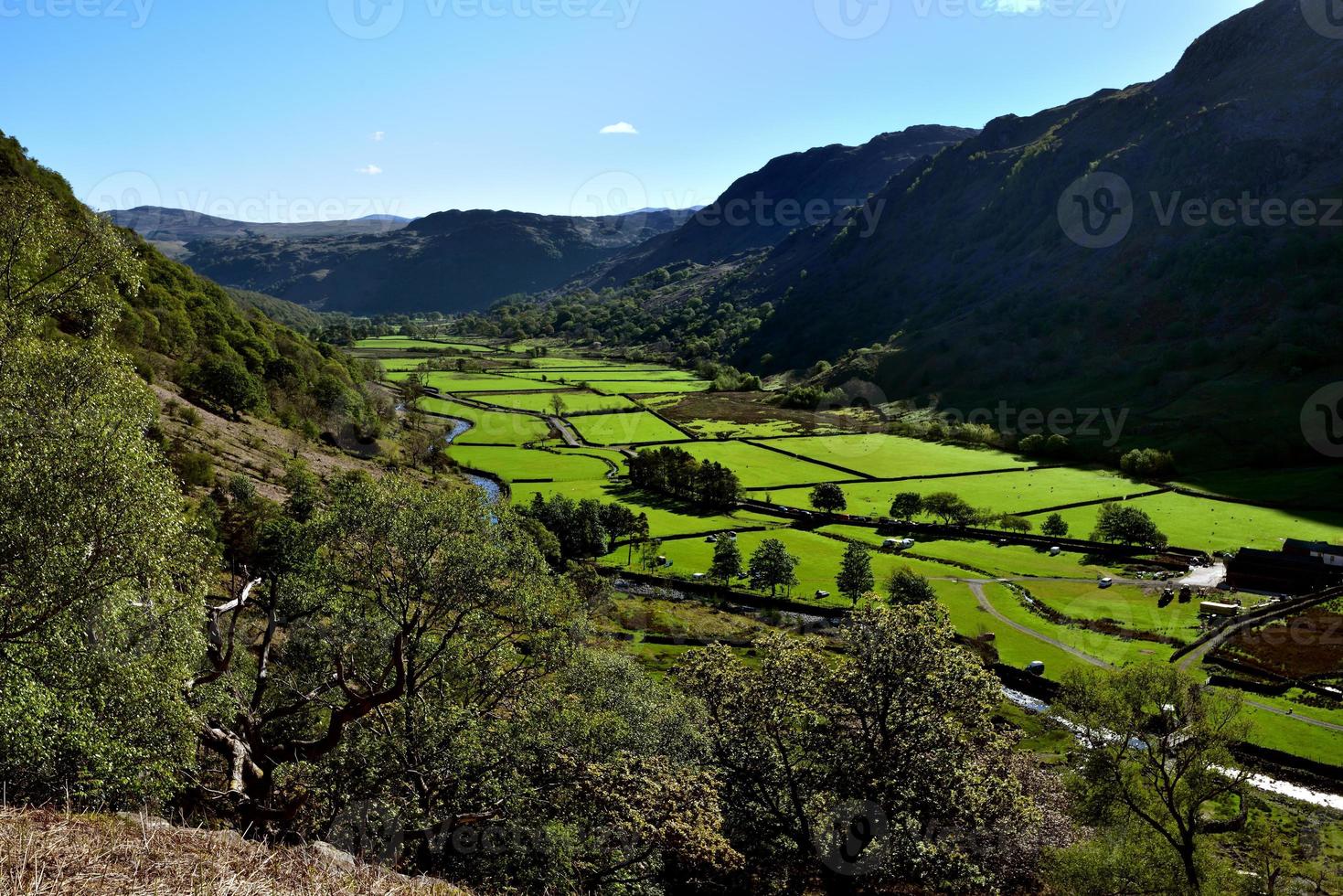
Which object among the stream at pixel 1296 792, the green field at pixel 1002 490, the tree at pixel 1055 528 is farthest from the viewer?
the green field at pixel 1002 490

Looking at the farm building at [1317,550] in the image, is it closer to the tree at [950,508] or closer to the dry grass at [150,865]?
the tree at [950,508]

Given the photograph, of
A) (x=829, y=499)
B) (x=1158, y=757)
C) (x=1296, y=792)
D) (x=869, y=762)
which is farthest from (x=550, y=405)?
(x=869, y=762)

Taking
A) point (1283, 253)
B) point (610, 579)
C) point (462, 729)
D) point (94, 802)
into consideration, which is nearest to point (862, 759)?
point (462, 729)

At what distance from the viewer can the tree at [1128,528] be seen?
9300 cm

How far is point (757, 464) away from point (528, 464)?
44677 mm

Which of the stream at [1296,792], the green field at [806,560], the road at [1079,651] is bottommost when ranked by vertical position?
the stream at [1296,792]

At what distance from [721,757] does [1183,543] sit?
92360 mm

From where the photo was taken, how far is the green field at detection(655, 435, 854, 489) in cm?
12938

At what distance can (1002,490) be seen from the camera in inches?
4825

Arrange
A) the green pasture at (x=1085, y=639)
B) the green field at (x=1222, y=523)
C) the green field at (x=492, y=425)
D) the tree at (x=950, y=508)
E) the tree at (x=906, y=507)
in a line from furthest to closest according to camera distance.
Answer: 1. the green field at (x=492, y=425)
2. the tree at (x=906, y=507)
3. the tree at (x=950, y=508)
4. the green field at (x=1222, y=523)
5. the green pasture at (x=1085, y=639)

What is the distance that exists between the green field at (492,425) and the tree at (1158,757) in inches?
4962

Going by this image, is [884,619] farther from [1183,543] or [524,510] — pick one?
[1183,543]

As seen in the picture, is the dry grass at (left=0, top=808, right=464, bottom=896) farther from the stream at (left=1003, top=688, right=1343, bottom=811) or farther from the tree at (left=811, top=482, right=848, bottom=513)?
the tree at (left=811, top=482, right=848, bottom=513)

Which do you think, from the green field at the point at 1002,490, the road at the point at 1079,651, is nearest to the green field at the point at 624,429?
the green field at the point at 1002,490
